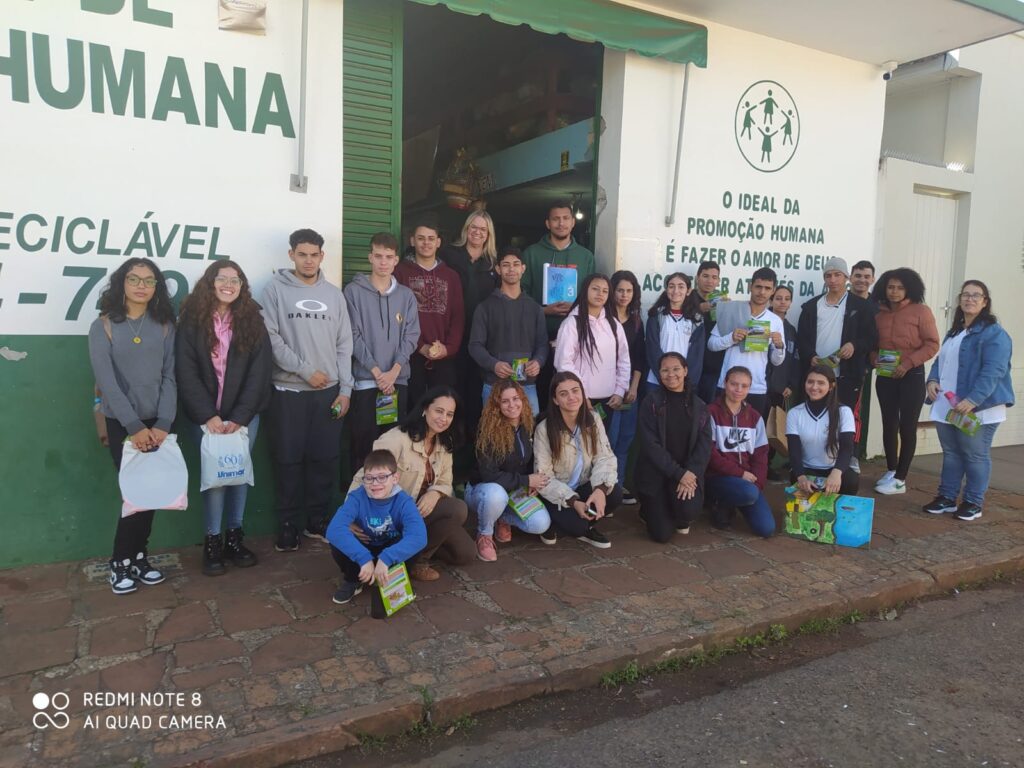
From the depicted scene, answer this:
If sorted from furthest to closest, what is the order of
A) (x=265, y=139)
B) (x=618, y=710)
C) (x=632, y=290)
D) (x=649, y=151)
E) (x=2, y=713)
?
(x=649, y=151) < (x=632, y=290) < (x=265, y=139) < (x=618, y=710) < (x=2, y=713)

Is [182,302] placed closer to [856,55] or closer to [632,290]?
[632,290]

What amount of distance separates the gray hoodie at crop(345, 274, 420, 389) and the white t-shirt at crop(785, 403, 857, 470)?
2849 mm

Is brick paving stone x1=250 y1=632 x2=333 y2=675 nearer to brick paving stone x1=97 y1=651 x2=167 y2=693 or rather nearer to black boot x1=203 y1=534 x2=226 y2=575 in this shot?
brick paving stone x1=97 y1=651 x2=167 y2=693

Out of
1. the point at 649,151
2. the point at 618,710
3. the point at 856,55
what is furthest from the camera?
the point at 856,55

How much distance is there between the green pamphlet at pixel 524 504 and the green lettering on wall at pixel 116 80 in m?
3.17

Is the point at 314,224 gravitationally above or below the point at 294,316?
above

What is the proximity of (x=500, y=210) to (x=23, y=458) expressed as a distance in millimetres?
5883

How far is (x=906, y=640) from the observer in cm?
384

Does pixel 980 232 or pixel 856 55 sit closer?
pixel 856 55

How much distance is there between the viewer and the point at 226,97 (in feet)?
14.5

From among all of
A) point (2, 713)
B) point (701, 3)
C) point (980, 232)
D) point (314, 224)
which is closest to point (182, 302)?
point (314, 224)

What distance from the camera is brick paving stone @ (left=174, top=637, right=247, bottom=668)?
3193 millimetres

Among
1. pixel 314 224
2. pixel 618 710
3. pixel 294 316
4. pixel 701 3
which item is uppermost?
pixel 701 3

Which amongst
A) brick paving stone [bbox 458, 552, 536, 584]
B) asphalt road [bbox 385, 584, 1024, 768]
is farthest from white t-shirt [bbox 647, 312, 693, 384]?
asphalt road [bbox 385, 584, 1024, 768]
